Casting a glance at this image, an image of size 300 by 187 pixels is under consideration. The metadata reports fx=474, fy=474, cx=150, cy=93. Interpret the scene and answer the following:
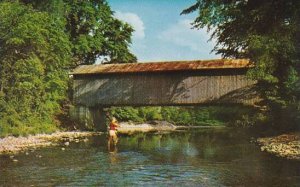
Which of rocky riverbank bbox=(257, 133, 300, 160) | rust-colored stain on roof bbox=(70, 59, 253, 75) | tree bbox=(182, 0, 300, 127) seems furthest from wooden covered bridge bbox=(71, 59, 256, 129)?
rocky riverbank bbox=(257, 133, 300, 160)

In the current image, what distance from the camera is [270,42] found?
24.7 m

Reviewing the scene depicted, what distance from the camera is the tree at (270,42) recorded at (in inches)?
794

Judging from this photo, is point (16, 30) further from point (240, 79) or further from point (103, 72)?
point (240, 79)

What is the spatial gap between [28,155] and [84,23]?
31.9 metres

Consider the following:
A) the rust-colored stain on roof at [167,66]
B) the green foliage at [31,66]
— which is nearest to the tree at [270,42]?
the rust-colored stain on roof at [167,66]

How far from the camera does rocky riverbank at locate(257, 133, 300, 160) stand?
1967cm

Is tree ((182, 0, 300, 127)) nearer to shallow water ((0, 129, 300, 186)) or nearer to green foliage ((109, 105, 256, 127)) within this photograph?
shallow water ((0, 129, 300, 186))

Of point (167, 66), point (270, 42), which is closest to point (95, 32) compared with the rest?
point (167, 66)

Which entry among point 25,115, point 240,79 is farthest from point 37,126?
point 240,79

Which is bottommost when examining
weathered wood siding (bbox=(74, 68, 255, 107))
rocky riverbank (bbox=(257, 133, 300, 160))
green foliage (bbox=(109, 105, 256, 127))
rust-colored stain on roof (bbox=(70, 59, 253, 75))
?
rocky riverbank (bbox=(257, 133, 300, 160))

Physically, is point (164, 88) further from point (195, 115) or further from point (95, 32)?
point (195, 115)

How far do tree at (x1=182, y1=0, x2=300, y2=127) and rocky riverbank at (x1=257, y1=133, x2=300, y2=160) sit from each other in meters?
1.90

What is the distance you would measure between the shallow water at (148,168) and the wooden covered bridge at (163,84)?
1438 centimetres

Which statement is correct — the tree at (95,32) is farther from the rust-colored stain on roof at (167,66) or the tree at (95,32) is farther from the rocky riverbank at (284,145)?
the rocky riverbank at (284,145)
